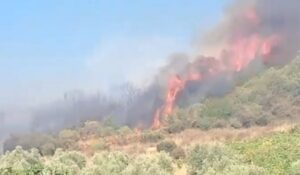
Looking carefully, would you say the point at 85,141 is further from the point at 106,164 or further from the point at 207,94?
the point at 106,164

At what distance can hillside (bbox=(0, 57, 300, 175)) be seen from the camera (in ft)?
189

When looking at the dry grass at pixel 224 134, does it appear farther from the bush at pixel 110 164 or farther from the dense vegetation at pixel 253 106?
the bush at pixel 110 164

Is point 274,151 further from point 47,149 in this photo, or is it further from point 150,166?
point 47,149

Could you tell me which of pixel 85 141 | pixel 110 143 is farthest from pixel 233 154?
pixel 85 141

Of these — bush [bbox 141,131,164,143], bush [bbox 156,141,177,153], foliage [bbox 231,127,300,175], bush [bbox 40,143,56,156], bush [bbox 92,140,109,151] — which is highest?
foliage [bbox 231,127,300,175]

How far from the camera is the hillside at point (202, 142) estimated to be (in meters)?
57.5

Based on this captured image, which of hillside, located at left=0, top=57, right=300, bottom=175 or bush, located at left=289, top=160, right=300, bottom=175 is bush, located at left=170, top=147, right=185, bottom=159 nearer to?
hillside, located at left=0, top=57, right=300, bottom=175

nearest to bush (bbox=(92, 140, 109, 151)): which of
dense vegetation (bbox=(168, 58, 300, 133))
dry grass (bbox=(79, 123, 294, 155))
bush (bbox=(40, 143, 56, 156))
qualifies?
dry grass (bbox=(79, 123, 294, 155))

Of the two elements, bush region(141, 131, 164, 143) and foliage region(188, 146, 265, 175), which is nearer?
foliage region(188, 146, 265, 175)

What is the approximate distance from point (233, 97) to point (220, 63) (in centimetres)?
2247

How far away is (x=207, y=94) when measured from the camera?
112500mm

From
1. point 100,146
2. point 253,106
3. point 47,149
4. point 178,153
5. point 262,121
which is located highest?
point 253,106

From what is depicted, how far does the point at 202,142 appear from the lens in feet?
231

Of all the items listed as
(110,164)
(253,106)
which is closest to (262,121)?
(253,106)
